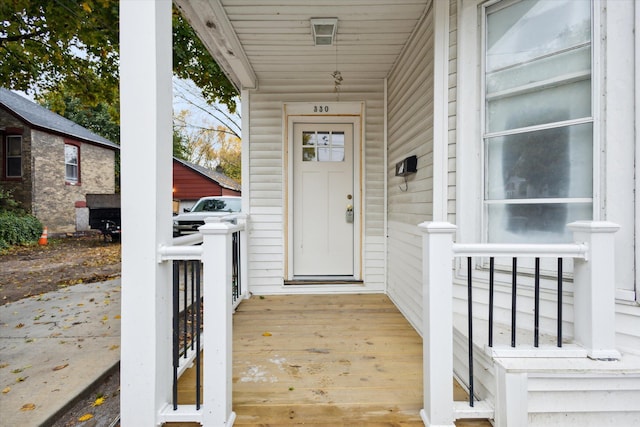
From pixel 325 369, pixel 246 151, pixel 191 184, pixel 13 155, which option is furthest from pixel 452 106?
pixel 191 184

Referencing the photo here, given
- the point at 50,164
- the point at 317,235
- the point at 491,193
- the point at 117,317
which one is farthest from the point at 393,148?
the point at 50,164

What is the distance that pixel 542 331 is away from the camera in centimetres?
186

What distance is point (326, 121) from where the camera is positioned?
4121mm

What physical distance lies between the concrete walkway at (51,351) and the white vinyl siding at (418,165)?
8.15 ft

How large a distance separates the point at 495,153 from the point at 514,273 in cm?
82

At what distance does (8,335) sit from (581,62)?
465cm

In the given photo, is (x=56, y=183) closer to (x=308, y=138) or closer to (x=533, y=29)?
(x=308, y=138)

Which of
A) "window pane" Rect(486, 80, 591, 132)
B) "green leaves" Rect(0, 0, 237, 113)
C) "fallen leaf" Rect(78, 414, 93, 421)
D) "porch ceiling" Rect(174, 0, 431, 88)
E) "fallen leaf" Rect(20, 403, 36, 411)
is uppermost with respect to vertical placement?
"green leaves" Rect(0, 0, 237, 113)

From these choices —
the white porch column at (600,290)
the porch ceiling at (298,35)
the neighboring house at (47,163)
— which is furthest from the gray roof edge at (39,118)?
the white porch column at (600,290)

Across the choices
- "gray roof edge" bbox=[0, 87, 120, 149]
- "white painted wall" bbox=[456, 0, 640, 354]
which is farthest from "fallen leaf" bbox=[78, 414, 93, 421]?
"gray roof edge" bbox=[0, 87, 120, 149]

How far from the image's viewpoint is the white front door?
4.14 metres

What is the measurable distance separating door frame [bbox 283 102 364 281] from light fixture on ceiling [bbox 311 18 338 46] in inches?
40.2

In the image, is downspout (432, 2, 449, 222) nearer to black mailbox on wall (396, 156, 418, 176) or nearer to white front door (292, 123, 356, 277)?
black mailbox on wall (396, 156, 418, 176)

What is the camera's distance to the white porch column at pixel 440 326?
1.58 meters
